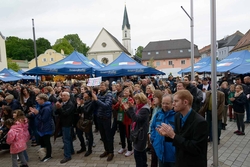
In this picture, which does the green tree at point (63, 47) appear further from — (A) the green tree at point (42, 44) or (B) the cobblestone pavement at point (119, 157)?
(B) the cobblestone pavement at point (119, 157)

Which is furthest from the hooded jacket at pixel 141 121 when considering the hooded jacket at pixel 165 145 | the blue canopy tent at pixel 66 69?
the blue canopy tent at pixel 66 69

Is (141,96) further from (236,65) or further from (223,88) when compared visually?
(236,65)

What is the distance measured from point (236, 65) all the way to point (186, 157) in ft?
38.0

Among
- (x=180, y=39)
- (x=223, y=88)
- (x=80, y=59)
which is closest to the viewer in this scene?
(x=223, y=88)

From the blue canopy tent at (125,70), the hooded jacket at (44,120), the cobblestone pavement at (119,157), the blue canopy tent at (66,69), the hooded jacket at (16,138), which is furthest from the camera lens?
the blue canopy tent at (66,69)

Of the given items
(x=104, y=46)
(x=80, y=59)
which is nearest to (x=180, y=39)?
(x=104, y=46)

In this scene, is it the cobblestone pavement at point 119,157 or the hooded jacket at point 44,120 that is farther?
the hooded jacket at point 44,120

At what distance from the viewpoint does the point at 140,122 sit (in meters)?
3.42

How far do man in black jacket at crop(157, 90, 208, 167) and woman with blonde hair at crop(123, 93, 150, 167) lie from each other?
3.55 ft

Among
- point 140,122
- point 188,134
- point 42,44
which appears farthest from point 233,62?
point 42,44

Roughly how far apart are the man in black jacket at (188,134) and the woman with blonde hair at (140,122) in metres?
1.08

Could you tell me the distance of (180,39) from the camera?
5631 cm

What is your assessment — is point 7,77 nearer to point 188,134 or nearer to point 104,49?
point 188,134

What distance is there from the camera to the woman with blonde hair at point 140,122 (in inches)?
131
